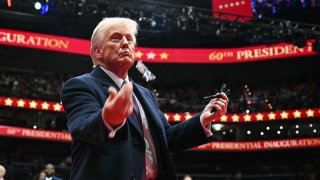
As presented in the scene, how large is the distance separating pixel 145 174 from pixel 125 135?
22 centimetres

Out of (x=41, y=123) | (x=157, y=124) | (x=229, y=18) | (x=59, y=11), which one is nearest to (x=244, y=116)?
(x=229, y=18)

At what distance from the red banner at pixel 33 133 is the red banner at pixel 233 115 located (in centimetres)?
94

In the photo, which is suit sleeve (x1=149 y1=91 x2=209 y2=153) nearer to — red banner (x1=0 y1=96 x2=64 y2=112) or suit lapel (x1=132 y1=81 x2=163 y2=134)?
Answer: suit lapel (x1=132 y1=81 x2=163 y2=134)

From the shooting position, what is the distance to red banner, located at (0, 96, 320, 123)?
1698 centimetres

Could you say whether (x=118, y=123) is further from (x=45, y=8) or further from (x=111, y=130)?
(x=45, y=8)

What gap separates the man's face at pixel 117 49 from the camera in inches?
77.7

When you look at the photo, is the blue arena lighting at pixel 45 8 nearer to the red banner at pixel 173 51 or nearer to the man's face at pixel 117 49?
the red banner at pixel 173 51

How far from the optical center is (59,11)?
38.2 feet

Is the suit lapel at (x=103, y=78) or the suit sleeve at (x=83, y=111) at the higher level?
the suit lapel at (x=103, y=78)

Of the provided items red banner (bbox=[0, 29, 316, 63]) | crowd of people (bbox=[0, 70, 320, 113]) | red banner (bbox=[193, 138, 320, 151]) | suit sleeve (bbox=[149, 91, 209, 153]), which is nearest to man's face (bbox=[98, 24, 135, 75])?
suit sleeve (bbox=[149, 91, 209, 153])

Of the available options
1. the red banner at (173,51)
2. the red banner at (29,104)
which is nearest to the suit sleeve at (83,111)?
the red banner at (29,104)

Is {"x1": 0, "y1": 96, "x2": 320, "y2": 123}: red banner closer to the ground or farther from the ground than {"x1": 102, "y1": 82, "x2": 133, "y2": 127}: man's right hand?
closer to the ground

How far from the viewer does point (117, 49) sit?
1979 millimetres

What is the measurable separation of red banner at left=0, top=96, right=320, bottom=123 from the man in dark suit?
1482 centimetres
